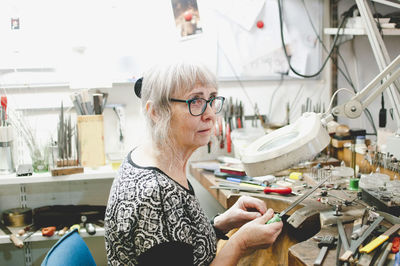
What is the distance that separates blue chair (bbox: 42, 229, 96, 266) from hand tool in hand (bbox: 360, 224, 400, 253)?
799 millimetres

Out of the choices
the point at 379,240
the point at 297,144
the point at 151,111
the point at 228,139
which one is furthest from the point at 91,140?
the point at 379,240

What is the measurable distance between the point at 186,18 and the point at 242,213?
1.38 m

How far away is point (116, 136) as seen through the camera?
2402 millimetres

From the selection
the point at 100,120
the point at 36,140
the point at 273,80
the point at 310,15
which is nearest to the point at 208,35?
the point at 273,80

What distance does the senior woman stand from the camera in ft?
3.34

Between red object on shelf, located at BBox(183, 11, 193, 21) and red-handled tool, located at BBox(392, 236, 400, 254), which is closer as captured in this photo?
red-handled tool, located at BBox(392, 236, 400, 254)

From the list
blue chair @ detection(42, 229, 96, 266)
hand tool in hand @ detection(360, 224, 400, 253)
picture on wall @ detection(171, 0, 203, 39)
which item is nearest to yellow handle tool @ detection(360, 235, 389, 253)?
hand tool in hand @ detection(360, 224, 400, 253)

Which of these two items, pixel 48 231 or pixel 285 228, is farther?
pixel 48 231

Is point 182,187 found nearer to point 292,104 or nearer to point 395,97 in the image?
point 395,97

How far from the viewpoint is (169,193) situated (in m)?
1.07

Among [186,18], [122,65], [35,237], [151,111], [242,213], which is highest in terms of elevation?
[186,18]

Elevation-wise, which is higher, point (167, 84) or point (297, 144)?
point (167, 84)

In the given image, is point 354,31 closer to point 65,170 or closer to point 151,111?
point 151,111

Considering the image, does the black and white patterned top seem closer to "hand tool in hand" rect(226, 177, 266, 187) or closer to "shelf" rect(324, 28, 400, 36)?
"hand tool in hand" rect(226, 177, 266, 187)
